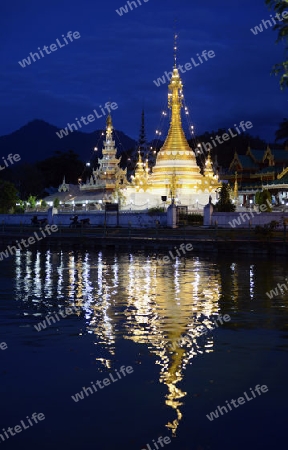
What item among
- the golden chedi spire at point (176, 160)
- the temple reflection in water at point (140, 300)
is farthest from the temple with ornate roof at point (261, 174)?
the temple reflection in water at point (140, 300)

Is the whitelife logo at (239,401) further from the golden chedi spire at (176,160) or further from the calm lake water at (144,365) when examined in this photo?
the golden chedi spire at (176,160)

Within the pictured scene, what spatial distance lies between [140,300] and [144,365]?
6996mm

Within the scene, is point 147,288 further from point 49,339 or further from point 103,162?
point 103,162

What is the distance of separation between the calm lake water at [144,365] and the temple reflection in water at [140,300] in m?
0.04

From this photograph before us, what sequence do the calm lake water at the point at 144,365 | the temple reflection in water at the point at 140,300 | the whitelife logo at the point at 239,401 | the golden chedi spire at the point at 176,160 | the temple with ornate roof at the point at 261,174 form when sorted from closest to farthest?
1. the calm lake water at the point at 144,365
2. the whitelife logo at the point at 239,401
3. the temple reflection in water at the point at 140,300
4. the golden chedi spire at the point at 176,160
5. the temple with ornate roof at the point at 261,174

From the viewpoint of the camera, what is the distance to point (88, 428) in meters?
7.79

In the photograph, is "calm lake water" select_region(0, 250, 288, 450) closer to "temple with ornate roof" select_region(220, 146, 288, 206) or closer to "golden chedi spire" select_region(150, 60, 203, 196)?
"golden chedi spire" select_region(150, 60, 203, 196)

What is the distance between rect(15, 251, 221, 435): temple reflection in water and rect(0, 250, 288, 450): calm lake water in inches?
1.6

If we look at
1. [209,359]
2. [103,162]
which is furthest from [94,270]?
[103,162]

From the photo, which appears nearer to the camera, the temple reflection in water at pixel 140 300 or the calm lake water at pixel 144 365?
the calm lake water at pixel 144 365

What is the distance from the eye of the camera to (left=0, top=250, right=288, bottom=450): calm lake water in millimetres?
7688

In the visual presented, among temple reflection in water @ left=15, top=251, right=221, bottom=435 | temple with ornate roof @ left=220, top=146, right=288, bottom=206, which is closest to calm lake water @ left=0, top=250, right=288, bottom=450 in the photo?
temple reflection in water @ left=15, top=251, right=221, bottom=435

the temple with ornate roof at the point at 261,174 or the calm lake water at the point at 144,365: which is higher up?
the temple with ornate roof at the point at 261,174

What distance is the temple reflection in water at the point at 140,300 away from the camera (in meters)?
11.2
